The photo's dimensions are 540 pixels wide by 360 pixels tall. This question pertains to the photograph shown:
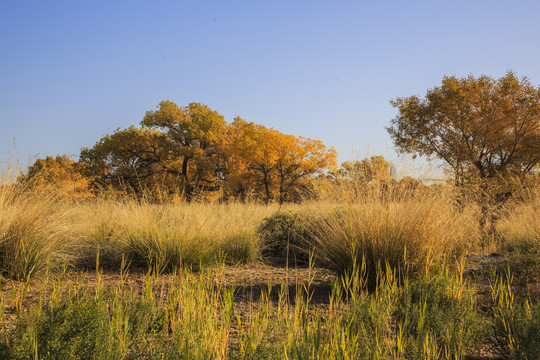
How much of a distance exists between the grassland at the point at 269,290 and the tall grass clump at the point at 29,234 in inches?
0.6

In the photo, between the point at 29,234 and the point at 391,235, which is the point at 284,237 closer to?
the point at 391,235

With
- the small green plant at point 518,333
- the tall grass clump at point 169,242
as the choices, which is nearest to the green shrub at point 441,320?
the small green plant at point 518,333

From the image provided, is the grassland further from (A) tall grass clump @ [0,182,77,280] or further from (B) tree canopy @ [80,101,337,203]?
(B) tree canopy @ [80,101,337,203]

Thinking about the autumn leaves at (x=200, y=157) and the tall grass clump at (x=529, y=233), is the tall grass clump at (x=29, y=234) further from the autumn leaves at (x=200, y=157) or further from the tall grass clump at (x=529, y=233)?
the autumn leaves at (x=200, y=157)

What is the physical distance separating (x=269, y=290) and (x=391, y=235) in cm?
190

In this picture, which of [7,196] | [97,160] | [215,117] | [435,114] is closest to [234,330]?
[7,196]

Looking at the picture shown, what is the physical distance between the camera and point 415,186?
16.1 ft

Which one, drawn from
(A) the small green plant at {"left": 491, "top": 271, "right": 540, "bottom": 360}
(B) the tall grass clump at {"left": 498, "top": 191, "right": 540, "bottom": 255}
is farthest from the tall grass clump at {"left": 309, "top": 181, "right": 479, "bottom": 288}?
(B) the tall grass clump at {"left": 498, "top": 191, "right": 540, "bottom": 255}

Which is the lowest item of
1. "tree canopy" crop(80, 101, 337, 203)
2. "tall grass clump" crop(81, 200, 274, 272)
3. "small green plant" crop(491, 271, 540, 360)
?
"small green plant" crop(491, 271, 540, 360)

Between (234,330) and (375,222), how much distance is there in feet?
6.19

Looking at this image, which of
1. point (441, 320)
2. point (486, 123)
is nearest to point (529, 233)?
point (441, 320)

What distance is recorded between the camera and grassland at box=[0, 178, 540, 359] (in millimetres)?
2354

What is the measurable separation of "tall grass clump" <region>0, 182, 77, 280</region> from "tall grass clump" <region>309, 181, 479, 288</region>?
322 centimetres

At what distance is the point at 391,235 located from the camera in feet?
13.2
